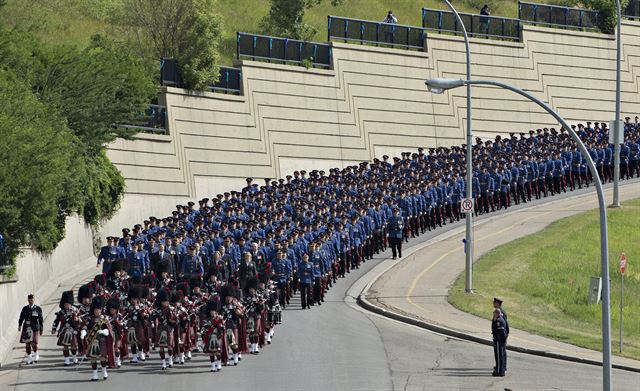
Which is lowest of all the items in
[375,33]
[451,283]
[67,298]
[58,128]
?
[451,283]

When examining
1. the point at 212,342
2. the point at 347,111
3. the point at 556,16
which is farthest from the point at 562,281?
the point at 556,16

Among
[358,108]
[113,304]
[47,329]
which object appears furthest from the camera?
[358,108]

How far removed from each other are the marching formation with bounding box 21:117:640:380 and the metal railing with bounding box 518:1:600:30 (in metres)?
10.0

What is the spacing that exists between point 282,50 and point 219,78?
3.48m

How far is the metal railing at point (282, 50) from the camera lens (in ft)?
191

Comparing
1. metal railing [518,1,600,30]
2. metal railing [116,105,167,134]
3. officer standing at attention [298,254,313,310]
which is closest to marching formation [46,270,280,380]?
officer standing at attention [298,254,313,310]

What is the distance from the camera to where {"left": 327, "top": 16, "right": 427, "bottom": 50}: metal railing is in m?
61.5

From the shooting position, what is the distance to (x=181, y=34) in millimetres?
57562

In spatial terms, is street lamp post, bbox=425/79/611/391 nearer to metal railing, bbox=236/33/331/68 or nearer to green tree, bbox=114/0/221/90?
green tree, bbox=114/0/221/90

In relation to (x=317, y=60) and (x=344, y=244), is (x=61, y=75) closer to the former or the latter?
(x=344, y=244)

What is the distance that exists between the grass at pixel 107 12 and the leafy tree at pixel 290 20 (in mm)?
2319

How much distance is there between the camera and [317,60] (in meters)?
60.1

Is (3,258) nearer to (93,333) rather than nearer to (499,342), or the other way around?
(93,333)

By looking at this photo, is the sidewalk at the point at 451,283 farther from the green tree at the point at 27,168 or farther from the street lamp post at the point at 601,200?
the green tree at the point at 27,168
